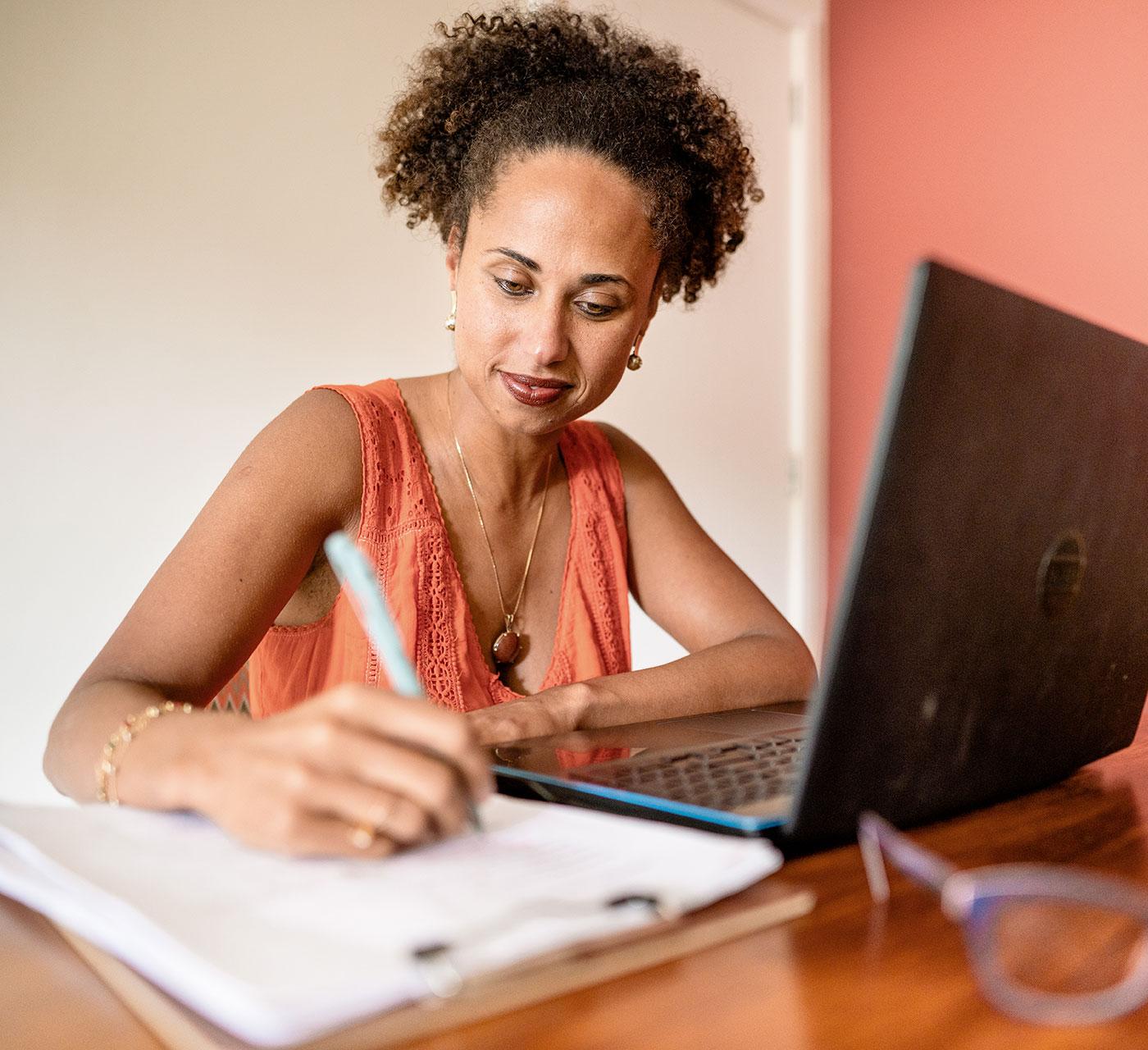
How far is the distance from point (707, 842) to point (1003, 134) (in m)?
2.82

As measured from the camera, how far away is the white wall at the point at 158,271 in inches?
68.6

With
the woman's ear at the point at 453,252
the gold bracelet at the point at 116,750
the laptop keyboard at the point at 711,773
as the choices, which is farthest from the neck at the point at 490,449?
the gold bracelet at the point at 116,750

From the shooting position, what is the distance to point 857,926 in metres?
0.47

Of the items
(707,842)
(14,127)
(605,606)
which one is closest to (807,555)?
(605,606)

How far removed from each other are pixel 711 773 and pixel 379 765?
283 mm

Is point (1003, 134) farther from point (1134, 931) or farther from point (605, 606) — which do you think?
point (1134, 931)

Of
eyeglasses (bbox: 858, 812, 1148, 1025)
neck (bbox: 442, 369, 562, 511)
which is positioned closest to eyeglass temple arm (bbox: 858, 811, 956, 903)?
eyeglasses (bbox: 858, 812, 1148, 1025)

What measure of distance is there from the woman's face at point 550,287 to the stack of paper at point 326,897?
2.58 ft

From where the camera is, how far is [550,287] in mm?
1228

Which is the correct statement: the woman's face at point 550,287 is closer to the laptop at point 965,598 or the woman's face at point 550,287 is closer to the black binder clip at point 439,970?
the laptop at point 965,598

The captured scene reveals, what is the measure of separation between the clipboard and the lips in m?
0.86

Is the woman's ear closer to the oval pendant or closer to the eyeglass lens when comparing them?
the oval pendant

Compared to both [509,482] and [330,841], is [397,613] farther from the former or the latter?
[330,841]

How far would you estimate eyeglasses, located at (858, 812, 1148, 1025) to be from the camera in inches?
15.6
